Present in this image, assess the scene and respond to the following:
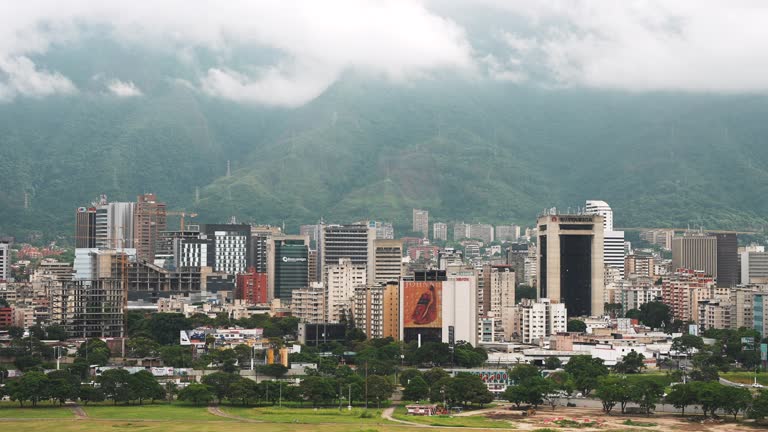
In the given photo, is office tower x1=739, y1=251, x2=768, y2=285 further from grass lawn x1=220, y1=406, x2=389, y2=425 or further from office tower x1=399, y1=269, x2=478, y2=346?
grass lawn x1=220, y1=406, x2=389, y2=425

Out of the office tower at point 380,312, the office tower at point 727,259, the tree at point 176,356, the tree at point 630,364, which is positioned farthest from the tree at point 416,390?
the office tower at point 727,259

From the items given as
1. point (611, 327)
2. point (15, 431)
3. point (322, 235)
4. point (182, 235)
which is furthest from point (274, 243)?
point (15, 431)

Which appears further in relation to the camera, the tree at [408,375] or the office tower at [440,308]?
the office tower at [440,308]

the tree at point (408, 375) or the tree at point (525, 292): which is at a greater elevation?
the tree at point (525, 292)

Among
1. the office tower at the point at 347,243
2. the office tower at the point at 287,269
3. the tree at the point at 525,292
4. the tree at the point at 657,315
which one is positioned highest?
the office tower at the point at 347,243

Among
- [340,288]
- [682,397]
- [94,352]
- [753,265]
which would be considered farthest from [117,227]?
[682,397]

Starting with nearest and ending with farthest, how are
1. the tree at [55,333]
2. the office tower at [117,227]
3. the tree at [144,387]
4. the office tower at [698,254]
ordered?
1. the tree at [144,387]
2. the tree at [55,333]
3. the office tower at [698,254]
4. the office tower at [117,227]

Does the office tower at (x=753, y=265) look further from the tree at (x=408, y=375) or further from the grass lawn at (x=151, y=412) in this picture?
the grass lawn at (x=151, y=412)
